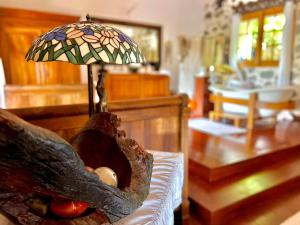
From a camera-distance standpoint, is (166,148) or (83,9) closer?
(166,148)

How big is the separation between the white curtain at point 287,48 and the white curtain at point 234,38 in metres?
0.93

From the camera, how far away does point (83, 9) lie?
4.43m

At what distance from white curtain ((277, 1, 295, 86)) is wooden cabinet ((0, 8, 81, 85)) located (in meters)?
3.85

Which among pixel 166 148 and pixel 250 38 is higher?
pixel 250 38

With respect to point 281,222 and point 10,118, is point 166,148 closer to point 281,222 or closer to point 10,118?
point 281,222

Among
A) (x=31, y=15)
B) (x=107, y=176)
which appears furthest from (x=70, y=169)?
(x=31, y=15)

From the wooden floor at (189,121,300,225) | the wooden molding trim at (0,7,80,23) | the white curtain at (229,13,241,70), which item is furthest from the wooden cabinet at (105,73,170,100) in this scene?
the wooden floor at (189,121,300,225)

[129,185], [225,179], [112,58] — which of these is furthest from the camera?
[225,179]

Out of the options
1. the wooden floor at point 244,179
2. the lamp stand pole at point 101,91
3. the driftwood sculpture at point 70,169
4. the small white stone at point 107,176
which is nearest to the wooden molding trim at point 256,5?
the wooden floor at point 244,179

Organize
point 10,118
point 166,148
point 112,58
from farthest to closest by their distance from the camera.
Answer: point 166,148
point 112,58
point 10,118

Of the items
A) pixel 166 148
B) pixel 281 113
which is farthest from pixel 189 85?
pixel 166 148

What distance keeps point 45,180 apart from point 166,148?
47.7 inches

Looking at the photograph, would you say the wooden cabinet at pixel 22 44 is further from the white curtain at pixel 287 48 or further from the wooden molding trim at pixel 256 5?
the white curtain at pixel 287 48

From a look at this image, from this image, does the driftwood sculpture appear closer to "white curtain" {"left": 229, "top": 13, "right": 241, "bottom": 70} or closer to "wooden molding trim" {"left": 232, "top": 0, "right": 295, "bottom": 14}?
"white curtain" {"left": 229, "top": 13, "right": 241, "bottom": 70}
